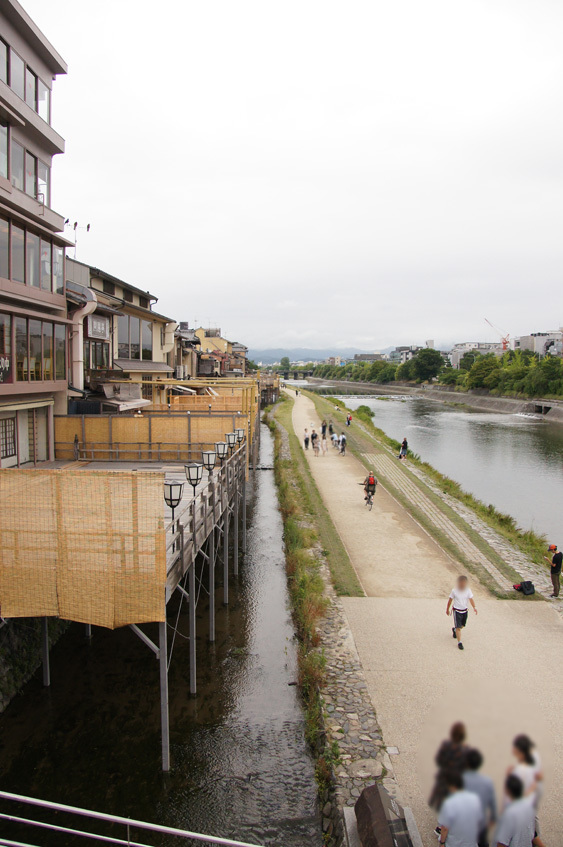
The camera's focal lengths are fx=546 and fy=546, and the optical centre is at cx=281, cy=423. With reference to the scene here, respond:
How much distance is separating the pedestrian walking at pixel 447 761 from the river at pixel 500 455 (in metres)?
24.1

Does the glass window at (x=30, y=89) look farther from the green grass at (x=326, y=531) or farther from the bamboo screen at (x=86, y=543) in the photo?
the green grass at (x=326, y=531)

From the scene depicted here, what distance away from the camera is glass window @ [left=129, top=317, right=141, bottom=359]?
32.7 metres

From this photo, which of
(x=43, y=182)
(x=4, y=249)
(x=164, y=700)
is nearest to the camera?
(x=164, y=700)

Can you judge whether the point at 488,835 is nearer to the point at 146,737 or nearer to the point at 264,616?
the point at 146,737

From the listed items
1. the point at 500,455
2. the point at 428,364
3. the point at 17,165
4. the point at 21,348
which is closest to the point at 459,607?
the point at 21,348

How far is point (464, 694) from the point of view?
5.60ft

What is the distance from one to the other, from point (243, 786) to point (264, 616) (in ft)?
21.7

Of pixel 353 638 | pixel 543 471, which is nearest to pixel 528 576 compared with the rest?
pixel 353 638

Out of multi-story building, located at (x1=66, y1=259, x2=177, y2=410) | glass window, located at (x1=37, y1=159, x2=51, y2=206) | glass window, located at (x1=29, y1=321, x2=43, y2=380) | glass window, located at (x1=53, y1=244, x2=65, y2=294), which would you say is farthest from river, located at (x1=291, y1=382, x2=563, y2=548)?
glass window, located at (x1=37, y1=159, x2=51, y2=206)

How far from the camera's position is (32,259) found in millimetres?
17734

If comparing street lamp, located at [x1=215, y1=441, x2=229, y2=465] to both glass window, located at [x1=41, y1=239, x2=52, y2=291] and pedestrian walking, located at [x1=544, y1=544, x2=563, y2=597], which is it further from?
pedestrian walking, located at [x1=544, y1=544, x2=563, y2=597]

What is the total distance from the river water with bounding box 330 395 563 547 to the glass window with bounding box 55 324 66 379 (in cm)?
2125

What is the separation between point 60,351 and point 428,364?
132414mm

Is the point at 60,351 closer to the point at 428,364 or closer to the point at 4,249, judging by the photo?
the point at 4,249
